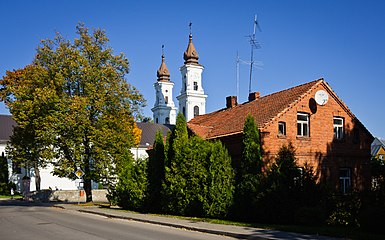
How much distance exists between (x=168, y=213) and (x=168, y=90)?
81.8 meters

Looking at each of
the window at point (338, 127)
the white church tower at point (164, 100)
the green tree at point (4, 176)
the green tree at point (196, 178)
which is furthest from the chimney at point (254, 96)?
the white church tower at point (164, 100)

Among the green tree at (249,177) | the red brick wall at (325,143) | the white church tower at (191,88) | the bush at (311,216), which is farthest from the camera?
the white church tower at (191,88)

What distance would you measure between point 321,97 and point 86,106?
16.7 metres

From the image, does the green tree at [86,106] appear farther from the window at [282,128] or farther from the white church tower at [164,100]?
the white church tower at [164,100]

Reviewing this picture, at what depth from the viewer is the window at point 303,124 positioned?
2666cm

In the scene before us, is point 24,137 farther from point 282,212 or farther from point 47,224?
point 282,212

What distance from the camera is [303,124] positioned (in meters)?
26.8

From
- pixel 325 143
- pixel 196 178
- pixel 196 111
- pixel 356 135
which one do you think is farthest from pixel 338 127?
pixel 196 111

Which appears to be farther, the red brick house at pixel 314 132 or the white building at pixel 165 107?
the white building at pixel 165 107

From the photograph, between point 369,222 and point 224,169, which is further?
point 224,169

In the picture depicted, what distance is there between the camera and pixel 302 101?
87.6 ft

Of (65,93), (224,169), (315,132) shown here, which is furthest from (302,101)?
(65,93)

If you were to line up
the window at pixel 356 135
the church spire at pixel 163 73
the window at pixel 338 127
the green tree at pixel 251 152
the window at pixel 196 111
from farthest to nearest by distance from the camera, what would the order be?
the church spire at pixel 163 73 < the window at pixel 196 111 < the window at pixel 356 135 < the window at pixel 338 127 < the green tree at pixel 251 152

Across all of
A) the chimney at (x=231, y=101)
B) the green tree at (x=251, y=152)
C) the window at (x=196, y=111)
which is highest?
the window at (x=196, y=111)
